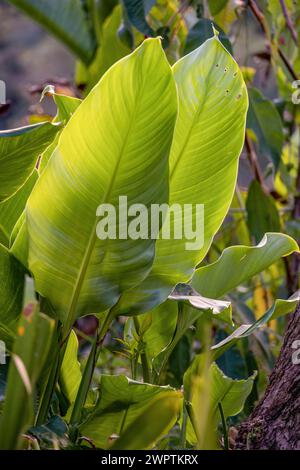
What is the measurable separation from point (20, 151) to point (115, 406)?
361 millimetres

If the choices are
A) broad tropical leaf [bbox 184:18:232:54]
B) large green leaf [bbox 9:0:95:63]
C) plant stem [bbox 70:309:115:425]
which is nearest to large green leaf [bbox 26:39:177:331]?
plant stem [bbox 70:309:115:425]

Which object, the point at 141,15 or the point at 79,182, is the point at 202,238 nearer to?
the point at 79,182

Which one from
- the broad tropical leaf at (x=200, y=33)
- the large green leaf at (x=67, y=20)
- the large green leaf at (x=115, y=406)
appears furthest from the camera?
the large green leaf at (x=67, y=20)

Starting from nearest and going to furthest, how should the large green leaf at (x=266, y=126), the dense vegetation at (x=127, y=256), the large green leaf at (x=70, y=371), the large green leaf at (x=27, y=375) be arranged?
the large green leaf at (x=27, y=375), the dense vegetation at (x=127, y=256), the large green leaf at (x=70, y=371), the large green leaf at (x=266, y=126)

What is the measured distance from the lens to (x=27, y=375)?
683mm

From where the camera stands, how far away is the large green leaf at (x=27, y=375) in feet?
2.26

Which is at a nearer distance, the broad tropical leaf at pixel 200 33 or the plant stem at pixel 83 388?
the plant stem at pixel 83 388


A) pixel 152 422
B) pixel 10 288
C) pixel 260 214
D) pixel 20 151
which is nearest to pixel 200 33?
pixel 260 214

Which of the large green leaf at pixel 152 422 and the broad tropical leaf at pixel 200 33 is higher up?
the broad tropical leaf at pixel 200 33

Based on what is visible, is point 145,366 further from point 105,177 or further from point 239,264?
point 105,177

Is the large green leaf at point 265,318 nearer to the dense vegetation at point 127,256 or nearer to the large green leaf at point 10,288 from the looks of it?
the dense vegetation at point 127,256

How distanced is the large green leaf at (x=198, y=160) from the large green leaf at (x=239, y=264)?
0.19 feet

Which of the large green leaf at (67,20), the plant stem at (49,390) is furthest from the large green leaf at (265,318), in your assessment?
the large green leaf at (67,20)

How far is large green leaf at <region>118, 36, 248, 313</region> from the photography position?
1026 millimetres
